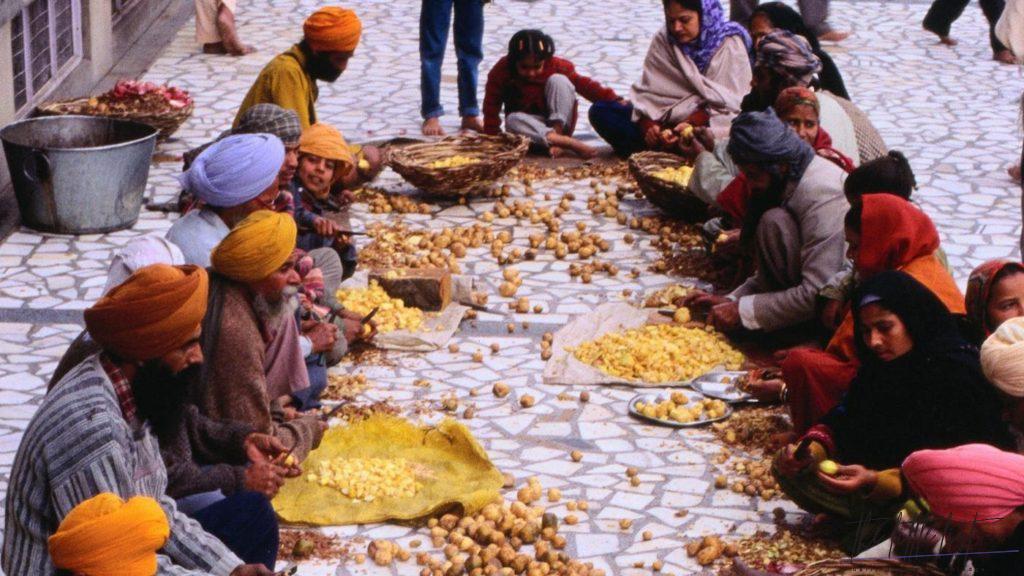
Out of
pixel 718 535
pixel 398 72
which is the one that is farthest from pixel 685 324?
pixel 398 72

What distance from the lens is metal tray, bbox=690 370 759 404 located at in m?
6.41

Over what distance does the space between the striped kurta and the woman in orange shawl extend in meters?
2.72

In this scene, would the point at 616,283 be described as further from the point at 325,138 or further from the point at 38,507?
the point at 38,507

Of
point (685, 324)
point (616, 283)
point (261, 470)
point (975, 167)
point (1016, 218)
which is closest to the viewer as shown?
point (261, 470)

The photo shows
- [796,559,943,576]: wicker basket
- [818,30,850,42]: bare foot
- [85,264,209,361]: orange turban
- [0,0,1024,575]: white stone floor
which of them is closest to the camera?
[85,264,209,361]: orange turban

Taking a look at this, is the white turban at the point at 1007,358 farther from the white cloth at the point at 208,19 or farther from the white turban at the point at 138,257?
the white cloth at the point at 208,19

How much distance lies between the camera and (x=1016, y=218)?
8.89m

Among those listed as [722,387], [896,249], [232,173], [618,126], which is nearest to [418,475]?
[232,173]

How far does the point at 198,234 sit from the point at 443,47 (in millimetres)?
5093

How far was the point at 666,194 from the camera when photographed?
8594 mm

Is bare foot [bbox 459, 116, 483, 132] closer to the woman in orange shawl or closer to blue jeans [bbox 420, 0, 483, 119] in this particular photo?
blue jeans [bbox 420, 0, 483, 119]

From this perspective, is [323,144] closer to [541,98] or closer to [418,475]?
[418,475]

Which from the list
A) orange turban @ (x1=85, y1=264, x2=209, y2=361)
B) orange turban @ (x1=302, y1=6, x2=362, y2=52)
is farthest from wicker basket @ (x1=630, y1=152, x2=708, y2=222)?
orange turban @ (x1=85, y1=264, x2=209, y2=361)

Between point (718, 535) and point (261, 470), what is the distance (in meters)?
1.70
